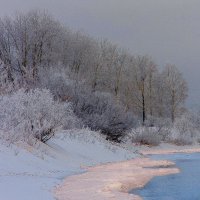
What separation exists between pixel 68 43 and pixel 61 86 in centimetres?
1862

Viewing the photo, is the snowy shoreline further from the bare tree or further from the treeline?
the bare tree

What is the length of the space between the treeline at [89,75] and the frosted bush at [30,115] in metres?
12.1

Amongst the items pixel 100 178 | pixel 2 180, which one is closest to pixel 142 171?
pixel 100 178

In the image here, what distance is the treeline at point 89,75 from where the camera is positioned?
43125 mm

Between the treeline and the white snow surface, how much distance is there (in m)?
8.68

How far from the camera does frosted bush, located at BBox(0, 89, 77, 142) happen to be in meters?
24.1

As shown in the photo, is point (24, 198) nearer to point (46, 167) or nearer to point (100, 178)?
point (100, 178)

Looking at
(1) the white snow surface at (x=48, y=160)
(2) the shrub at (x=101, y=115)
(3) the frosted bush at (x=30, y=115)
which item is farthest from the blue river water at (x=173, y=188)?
(2) the shrub at (x=101, y=115)

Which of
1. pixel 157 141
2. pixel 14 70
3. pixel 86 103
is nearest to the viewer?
pixel 86 103

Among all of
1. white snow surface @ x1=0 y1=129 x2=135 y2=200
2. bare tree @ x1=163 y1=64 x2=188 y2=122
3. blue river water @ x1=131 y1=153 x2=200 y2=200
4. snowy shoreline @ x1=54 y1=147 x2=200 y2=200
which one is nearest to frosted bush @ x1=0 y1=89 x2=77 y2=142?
white snow surface @ x1=0 y1=129 x2=135 y2=200

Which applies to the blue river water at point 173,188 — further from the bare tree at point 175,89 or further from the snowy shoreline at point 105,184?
the bare tree at point 175,89

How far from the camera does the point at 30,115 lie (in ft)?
86.1

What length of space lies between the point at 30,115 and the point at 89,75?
124 ft

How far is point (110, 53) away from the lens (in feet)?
226
